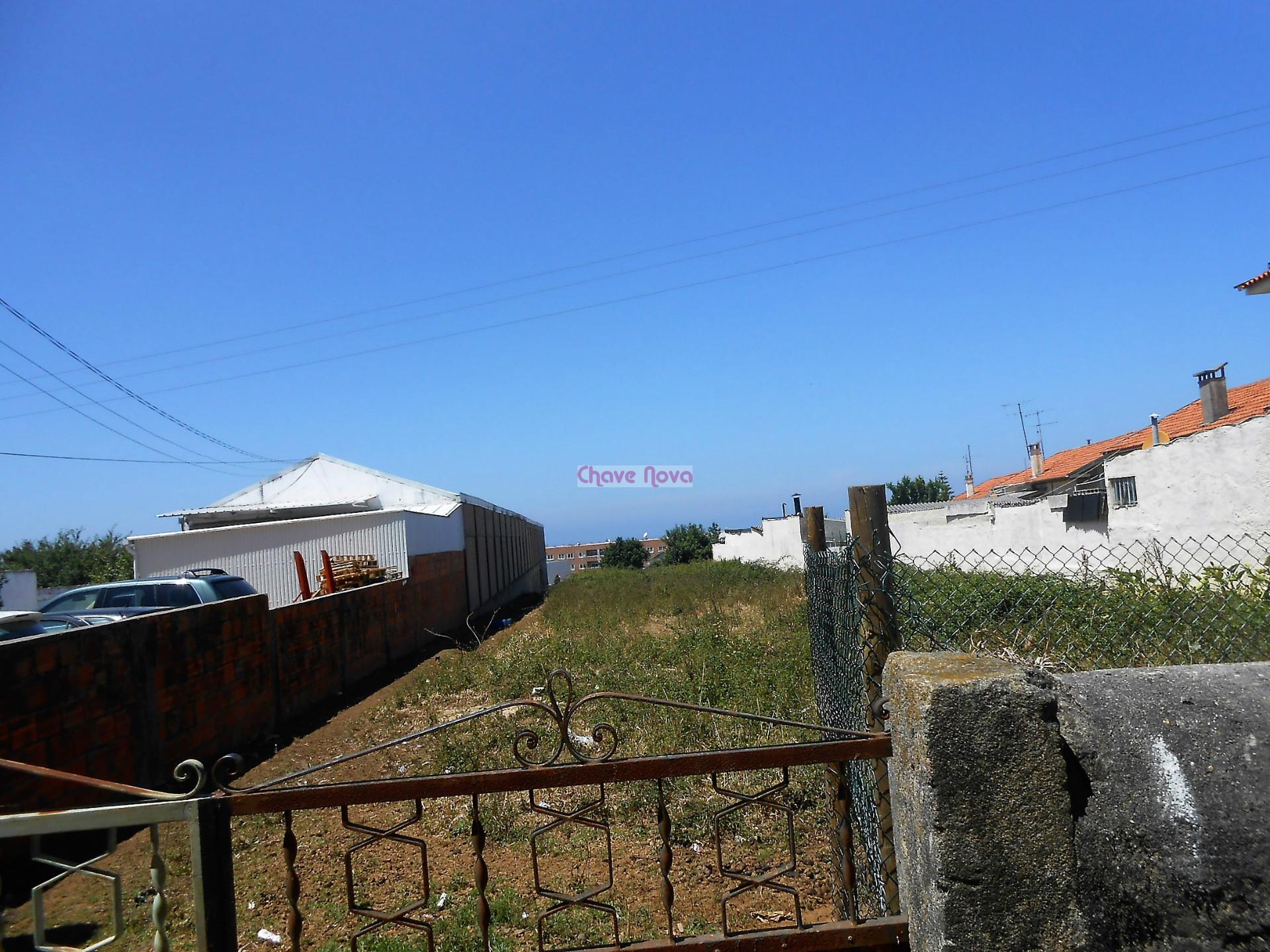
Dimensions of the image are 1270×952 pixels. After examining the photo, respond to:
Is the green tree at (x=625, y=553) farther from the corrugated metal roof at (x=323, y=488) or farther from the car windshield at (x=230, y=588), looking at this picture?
the car windshield at (x=230, y=588)

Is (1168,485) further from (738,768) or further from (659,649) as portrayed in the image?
(738,768)

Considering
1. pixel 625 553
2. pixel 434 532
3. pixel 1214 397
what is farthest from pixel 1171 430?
pixel 625 553

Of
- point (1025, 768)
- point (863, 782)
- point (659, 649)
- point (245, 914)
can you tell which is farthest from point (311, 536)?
point (1025, 768)

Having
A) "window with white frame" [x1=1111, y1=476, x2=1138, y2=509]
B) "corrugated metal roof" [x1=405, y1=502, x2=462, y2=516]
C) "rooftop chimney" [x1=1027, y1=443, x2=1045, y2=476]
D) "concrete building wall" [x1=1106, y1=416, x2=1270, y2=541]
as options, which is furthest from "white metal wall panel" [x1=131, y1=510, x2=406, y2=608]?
"rooftop chimney" [x1=1027, y1=443, x2=1045, y2=476]

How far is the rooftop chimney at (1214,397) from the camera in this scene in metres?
19.0

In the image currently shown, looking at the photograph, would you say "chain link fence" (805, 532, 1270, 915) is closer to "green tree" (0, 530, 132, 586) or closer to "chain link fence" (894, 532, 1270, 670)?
"chain link fence" (894, 532, 1270, 670)

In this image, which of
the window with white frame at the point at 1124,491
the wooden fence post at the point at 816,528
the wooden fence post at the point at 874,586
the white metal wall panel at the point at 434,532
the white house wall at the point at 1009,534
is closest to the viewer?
Answer: the wooden fence post at the point at 874,586

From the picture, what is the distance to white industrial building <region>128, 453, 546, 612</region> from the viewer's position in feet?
60.5

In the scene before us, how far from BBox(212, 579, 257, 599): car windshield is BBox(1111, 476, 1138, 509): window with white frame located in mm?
13362

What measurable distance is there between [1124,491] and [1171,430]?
11421 millimetres

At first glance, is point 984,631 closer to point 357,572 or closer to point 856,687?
point 856,687

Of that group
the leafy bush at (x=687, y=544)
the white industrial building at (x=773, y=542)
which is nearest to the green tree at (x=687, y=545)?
the leafy bush at (x=687, y=544)

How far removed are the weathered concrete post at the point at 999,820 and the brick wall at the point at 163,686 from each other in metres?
4.23

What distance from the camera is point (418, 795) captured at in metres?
2.03
